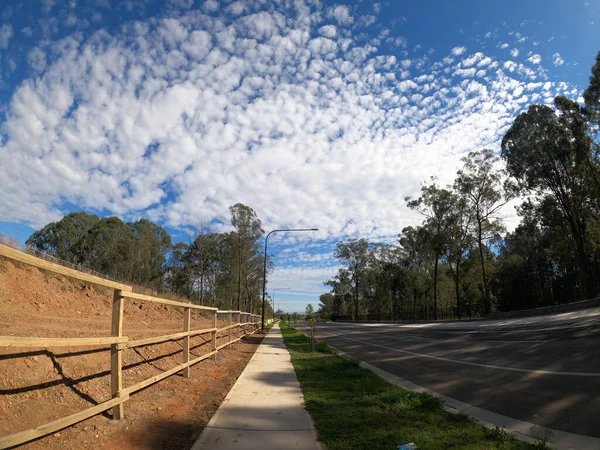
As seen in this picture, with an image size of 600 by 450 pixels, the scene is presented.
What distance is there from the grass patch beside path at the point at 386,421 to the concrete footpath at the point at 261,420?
25cm

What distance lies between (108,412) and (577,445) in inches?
218

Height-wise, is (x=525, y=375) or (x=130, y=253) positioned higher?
(x=130, y=253)

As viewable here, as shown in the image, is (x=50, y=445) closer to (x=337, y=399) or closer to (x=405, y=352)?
(x=337, y=399)

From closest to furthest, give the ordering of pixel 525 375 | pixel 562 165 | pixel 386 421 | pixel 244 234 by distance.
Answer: pixel 386 421, pixel 525 375, pixel 562 165, pixel 244 234

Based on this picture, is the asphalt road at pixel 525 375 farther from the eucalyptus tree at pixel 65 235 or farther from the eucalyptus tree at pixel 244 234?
the eucalyptus tree at pixel 65 235

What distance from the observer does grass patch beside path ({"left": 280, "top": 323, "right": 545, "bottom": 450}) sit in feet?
14.2

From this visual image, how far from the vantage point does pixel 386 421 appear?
208 inches

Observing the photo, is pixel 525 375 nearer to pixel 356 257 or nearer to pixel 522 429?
pixel 522 429

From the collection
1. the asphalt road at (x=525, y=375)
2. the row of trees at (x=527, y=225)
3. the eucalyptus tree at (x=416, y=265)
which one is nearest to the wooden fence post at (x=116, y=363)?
the asphalt road at (x=525, y=375)

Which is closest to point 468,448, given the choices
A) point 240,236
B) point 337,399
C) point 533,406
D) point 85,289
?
point 533,406

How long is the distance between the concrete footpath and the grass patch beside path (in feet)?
0.81

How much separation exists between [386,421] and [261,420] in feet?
5.80

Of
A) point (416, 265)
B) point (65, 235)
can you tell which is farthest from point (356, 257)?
point (65, 235)

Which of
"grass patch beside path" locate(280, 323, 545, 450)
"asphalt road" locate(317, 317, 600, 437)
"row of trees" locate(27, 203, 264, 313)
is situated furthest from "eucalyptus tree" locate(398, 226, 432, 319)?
"grass patch beside path" locate(280, 323, 545, 450)
